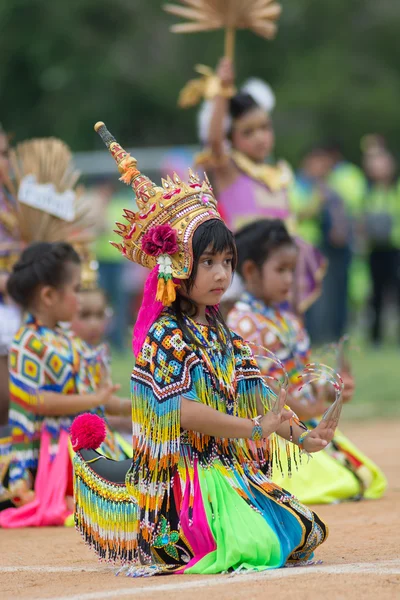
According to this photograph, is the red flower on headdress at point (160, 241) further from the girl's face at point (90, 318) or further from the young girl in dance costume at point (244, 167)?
the young girl in dance costume at point (244, 167)

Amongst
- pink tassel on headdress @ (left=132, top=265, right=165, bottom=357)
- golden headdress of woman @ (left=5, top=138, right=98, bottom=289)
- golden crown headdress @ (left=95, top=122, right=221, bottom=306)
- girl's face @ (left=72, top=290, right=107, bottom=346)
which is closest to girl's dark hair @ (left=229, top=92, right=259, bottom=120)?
golden headdress of woman @ (left=5, top=138, right=98, bottom=289)

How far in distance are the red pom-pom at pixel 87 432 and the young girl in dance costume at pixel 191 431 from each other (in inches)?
6.5

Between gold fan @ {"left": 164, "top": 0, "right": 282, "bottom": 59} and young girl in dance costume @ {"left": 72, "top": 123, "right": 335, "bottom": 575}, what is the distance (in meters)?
3.34

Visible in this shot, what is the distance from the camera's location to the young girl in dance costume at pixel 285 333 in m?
6.39

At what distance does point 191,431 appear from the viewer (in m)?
4.67

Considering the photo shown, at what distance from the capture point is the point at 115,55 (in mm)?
25297

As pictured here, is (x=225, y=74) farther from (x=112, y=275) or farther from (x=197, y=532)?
(x=112, y=275)

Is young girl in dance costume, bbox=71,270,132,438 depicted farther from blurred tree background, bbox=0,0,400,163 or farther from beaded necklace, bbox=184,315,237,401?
blurred tree background, bbox=0,0,400,163

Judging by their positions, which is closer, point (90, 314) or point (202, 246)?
point (202, 246)

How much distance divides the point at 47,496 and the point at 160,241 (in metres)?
2.08

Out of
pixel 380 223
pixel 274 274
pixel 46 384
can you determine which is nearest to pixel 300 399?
pixel 274 274

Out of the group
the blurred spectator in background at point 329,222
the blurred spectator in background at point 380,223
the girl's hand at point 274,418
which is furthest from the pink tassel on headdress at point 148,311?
the blurred spectator in background at point 380,223

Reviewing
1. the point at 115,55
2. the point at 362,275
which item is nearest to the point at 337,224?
the point at 362,275

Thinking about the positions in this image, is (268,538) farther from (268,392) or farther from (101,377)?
(101,377)
